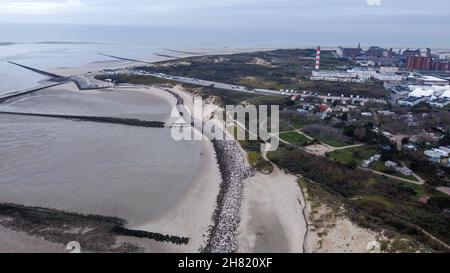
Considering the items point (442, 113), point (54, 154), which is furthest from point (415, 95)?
point (54, 154)

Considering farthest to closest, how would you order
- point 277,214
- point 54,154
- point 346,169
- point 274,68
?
point 274,68, point 54,154, point 346,169, point 277,214

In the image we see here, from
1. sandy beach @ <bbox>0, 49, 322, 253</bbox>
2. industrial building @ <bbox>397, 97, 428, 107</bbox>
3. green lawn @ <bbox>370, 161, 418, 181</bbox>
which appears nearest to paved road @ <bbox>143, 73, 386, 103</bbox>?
industrial building @ <bbox>397, 97, 428, 107</bbox>

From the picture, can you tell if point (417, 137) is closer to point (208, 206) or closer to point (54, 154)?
point (208, 206)

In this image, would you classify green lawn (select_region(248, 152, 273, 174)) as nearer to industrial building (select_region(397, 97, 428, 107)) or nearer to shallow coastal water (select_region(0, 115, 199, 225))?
shallow coastal water (select_region(0, 115, 199, 225))

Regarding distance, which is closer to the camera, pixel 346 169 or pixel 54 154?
pixel 346 169

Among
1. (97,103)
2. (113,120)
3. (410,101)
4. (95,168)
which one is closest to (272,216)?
(95,168)
